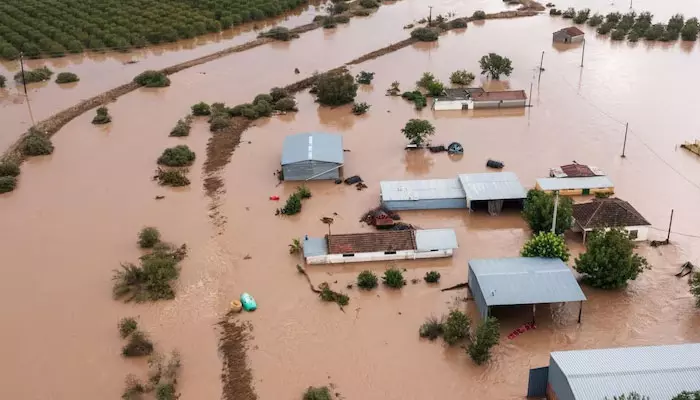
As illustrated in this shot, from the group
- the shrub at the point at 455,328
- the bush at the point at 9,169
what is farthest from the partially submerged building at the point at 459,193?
the bush at the point at 9,169

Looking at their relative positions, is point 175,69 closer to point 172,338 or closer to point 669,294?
point 172,338

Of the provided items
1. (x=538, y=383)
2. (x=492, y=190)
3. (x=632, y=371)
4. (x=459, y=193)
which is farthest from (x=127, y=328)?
(x=492, y=190)

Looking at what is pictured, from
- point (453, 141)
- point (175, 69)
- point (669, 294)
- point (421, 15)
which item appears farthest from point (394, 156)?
point (421, 15)

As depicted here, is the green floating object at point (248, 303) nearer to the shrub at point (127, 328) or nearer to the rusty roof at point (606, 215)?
the shrub at point (127, 328)

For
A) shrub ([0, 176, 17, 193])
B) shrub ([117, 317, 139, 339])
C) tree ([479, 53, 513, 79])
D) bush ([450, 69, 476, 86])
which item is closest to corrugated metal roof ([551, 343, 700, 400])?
shrub ([117, 317, 139, 339])

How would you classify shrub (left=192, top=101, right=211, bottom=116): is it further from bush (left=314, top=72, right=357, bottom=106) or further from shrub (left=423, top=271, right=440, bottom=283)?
shrub (left=423, top=271, right=440, bottom=283)

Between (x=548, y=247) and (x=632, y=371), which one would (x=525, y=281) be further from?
(x=632, y=371)

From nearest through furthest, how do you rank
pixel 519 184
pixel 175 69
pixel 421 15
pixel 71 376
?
1. pixel 71 376
2. pixel 519 184
3. pixel 175 69
4. pixel 421 15
